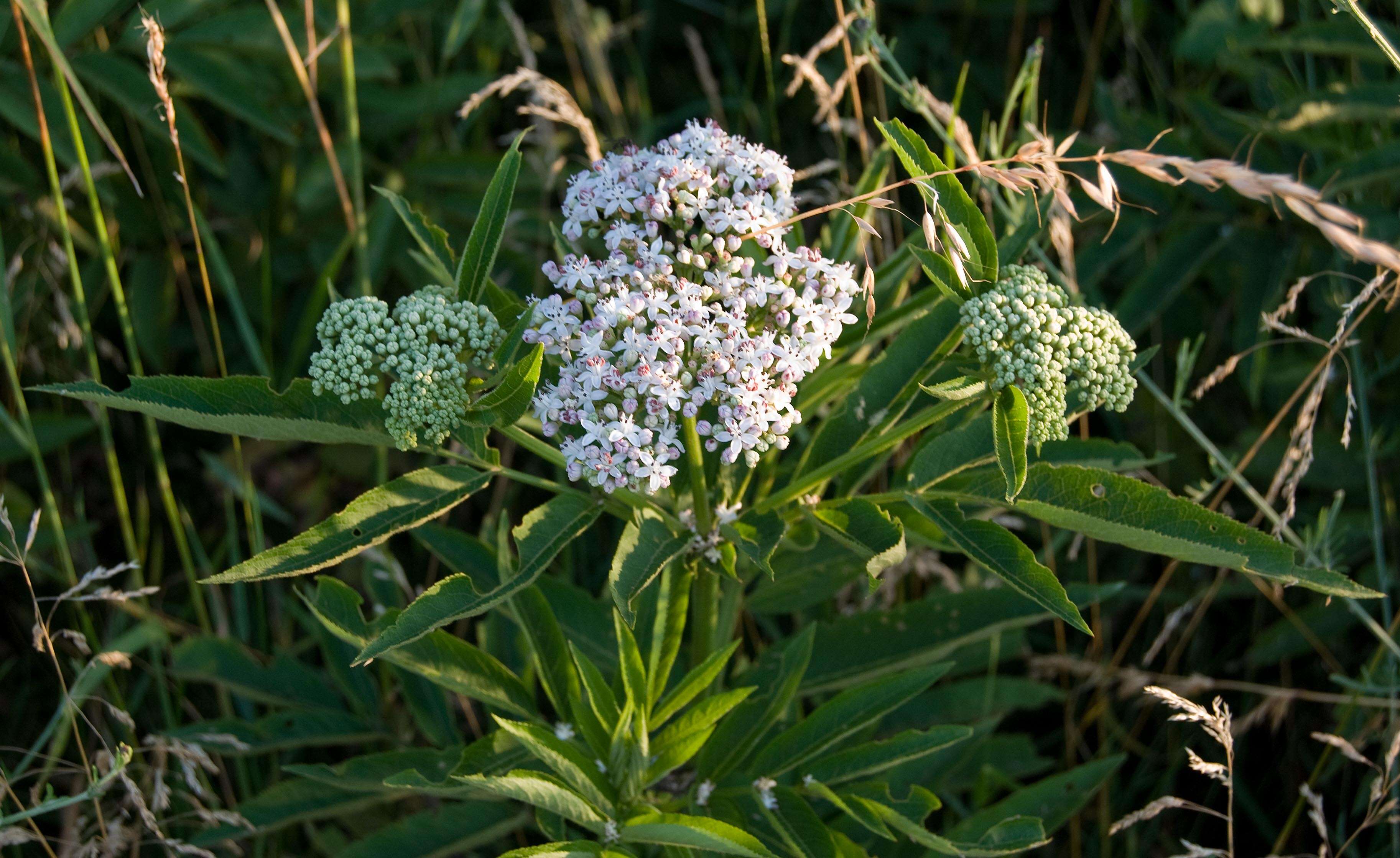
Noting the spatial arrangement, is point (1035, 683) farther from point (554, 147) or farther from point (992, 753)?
point (554, 147)

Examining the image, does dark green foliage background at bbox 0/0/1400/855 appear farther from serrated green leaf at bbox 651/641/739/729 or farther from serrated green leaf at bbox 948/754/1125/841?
serrated green leaf at bbox 651/641/739/729

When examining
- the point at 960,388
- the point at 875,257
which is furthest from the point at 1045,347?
the point at 875,257

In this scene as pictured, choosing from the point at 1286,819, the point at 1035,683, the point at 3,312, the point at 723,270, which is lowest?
the point at 1286,819

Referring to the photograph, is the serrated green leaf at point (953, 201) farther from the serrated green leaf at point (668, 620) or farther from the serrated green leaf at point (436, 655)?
the serrated green leaf at point (436, 655)

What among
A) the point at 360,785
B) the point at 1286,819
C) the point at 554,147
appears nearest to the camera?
the point at 360,785

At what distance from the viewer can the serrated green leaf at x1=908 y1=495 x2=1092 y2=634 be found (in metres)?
1.83

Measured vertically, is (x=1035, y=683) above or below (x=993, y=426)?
below

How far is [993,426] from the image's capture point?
185 cm

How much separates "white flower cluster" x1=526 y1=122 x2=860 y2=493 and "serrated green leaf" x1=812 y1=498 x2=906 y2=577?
0.20 m

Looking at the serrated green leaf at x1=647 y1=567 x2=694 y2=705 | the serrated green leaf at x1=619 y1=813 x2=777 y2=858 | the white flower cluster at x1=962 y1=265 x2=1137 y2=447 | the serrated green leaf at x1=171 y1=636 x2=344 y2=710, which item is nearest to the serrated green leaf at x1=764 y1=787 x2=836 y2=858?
the serrated green leaf at x1=619 y1=813 x2=777 y2=858

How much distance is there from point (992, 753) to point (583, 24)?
275 centimetres

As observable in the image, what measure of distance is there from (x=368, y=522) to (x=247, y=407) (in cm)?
28

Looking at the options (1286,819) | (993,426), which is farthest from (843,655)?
(1286,819)

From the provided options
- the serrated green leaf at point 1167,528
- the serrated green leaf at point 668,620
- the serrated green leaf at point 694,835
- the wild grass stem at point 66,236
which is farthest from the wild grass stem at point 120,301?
the serrated green leaf at point 1167,528
